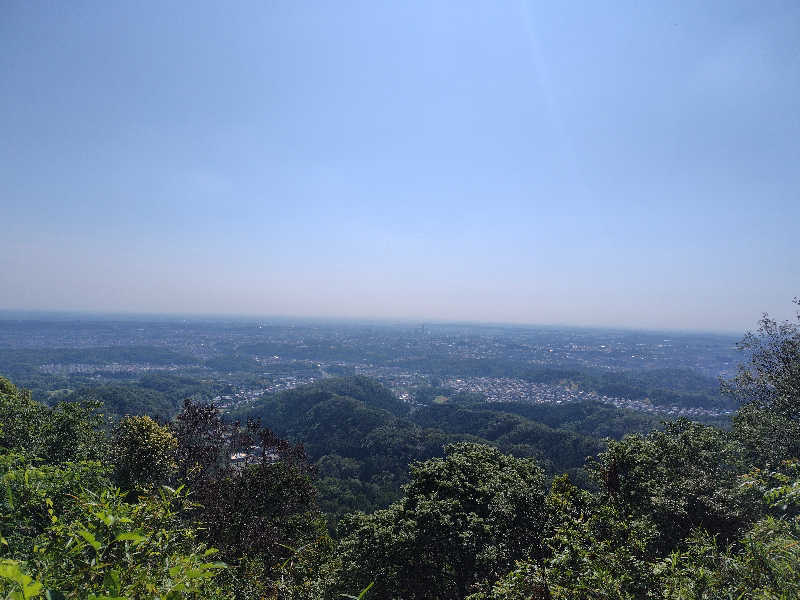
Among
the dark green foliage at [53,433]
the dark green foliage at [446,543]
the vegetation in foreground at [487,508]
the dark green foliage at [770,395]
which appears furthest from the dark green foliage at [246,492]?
the dark green foliage at [770,395]

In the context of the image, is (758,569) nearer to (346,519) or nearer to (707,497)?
(707,497)

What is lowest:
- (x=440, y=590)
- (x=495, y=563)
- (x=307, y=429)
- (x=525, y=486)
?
(x=307, y=429)

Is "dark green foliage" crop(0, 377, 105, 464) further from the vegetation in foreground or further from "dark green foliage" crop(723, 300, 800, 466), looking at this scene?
"dark green foliage" crop(723, 300, 800, 466)

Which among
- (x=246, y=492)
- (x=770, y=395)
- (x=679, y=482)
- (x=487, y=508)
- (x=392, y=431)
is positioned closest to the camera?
(x=487, y=508)

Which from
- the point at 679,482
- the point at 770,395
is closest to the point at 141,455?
the point at 679,482

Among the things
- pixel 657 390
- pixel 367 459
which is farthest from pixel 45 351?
pixel 657 390

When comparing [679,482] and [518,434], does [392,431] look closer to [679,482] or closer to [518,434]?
[518,434]

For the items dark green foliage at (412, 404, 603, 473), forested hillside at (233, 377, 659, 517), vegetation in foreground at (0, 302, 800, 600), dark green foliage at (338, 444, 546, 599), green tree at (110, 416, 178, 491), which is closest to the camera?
vegetation in foreground at (0, 302, 800, 600)

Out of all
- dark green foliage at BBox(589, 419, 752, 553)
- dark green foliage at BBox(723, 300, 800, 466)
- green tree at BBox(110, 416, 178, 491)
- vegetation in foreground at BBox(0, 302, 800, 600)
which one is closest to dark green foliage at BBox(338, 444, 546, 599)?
vegetation in foreground at BBox(0, 302, 800, 600)
